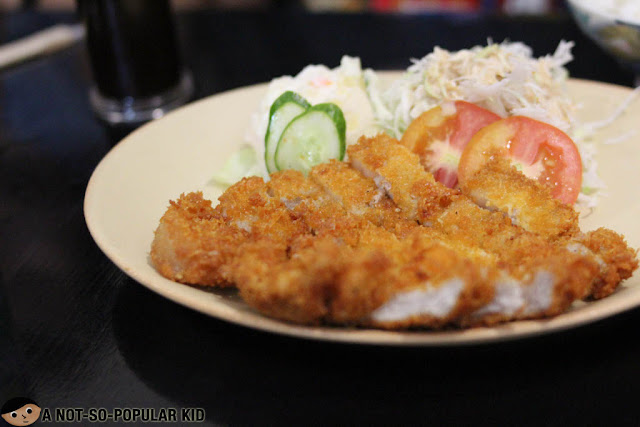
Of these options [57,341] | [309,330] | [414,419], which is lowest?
[57,341]

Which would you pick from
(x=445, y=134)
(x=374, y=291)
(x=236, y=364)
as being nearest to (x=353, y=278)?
(x=374, y=291)

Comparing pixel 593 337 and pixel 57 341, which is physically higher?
pixel 593 337

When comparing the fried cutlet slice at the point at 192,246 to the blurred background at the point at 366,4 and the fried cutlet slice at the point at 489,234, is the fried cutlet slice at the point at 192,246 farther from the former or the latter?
the blurred background at the point at 366,4

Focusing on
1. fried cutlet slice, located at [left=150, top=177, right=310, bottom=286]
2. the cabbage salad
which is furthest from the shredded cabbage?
fried cutlet slice, located at [left=150, top=177, right=310, bottom=286]

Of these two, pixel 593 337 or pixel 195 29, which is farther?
pixel 195 29

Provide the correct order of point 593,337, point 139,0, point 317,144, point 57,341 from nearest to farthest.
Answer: point 593,337 → point 57,341 → point 317,144 → point 139,0

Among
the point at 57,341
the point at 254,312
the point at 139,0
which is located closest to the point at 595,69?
the point at 139,0

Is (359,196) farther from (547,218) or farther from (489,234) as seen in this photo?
(547,218)

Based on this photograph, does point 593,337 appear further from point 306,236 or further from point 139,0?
point 139,0
